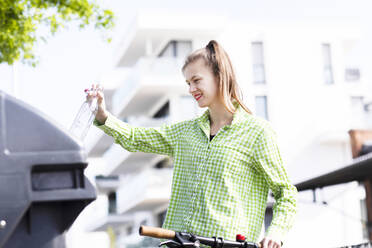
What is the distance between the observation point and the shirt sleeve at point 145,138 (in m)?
3.33

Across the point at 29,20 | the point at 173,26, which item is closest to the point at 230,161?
the point at 29,20

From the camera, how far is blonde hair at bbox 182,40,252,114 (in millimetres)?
3141

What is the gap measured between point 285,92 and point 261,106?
1284 millimetres

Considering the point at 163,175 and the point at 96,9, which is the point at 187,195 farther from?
the point at 163,175

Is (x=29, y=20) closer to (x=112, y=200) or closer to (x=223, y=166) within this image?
(x=223, y=166)

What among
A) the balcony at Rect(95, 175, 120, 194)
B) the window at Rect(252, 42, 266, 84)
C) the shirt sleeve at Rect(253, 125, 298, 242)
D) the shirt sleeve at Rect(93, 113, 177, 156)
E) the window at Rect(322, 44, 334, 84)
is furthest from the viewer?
the balcony at Rect(95, 175, 120, 194)

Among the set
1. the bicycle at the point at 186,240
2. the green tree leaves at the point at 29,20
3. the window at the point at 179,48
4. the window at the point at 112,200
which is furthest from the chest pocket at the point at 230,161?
the window at the point at 112,200

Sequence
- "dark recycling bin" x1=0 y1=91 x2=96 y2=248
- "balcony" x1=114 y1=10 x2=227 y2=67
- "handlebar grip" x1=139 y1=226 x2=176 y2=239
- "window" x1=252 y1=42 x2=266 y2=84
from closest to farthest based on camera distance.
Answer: "dark recycling bin" x1=0 y1=91 x2=96 y2=248
"handlebar grip" x1=139 y1=226 x2=176 y2=239
"balcony" x1=114 y1=10 x2=227 y2=67
"window" x1=252 y1=42 x2=266 y2=84

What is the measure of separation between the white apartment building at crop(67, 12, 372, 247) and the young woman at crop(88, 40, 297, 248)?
27.2 metres

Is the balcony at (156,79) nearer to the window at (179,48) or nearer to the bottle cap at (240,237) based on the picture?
the window at (179,48)

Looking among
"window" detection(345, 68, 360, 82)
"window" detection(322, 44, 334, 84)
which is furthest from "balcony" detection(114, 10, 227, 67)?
"window" detection(345, 68, 360, 82)

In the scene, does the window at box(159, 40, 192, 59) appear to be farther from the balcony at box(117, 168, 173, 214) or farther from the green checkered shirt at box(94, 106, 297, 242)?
the green checkered shirt at box(94, 106, 297, 242)

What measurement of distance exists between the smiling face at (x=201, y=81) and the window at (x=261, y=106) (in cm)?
2890

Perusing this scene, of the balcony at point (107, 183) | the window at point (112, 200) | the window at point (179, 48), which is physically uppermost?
the window at point (179, 48)
